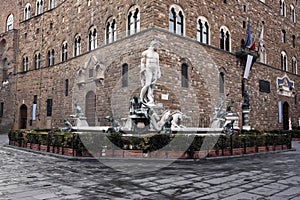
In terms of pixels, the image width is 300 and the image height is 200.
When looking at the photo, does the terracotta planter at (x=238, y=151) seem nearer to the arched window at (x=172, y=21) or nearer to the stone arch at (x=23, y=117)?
the arched window at (x=172, y=21)

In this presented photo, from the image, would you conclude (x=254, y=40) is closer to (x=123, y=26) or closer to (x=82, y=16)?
(x=123, y=26)

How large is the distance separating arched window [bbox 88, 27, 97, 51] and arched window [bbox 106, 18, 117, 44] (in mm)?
1590

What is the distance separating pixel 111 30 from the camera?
17.5 m

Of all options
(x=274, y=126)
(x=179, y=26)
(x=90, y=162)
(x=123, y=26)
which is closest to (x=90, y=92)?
(x=123, y=26)

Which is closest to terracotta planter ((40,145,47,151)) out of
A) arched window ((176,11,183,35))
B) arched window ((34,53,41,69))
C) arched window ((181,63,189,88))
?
arched window ((181,63,189,88))

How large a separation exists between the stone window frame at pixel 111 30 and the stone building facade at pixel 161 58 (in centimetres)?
6

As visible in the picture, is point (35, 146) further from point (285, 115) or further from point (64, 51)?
point (285, 115)

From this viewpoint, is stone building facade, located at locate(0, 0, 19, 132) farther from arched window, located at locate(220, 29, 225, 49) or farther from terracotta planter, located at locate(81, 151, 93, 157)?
terracotta planter, located at locate(81, 151, 93, 157)

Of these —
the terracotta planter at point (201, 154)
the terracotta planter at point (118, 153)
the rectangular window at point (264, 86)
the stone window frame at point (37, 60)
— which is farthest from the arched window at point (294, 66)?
the terracotta planter at point (118, 153)

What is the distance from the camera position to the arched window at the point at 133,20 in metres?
15.4

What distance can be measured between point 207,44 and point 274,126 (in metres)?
10.5

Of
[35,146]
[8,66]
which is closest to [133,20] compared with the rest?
[35,146]

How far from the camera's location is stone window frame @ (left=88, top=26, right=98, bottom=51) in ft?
62.6

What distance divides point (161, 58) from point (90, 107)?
22.7 ft
